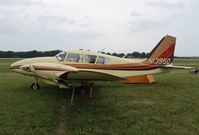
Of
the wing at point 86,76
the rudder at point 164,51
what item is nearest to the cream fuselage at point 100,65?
the rudder at point 164,51

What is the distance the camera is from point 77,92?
1273 centimetres

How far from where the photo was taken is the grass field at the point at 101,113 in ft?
24.1

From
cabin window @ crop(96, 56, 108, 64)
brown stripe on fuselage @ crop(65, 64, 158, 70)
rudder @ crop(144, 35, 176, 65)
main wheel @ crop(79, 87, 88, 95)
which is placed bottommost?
main wheel @ crop(79, 87, 88, 95)

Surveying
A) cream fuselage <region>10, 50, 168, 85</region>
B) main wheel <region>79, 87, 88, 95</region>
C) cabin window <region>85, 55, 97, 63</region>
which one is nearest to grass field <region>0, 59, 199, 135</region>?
main wheel <region>79, 87, 88, 95</region>

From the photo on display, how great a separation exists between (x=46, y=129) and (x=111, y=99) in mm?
4496

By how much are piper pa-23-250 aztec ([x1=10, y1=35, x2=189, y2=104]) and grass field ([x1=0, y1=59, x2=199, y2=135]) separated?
0.86 meters

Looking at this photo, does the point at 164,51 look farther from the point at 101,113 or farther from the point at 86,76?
the point at 101,113

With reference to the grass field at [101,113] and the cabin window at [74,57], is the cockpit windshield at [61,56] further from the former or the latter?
the grass field at [101,113]

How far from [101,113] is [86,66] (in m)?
4.16

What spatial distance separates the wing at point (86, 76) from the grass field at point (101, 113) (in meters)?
1.10

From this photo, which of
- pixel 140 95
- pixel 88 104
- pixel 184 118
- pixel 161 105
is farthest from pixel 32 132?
pixel 140 95

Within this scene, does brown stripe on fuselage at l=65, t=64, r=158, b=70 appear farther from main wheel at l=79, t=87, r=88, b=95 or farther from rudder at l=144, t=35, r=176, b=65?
rudder at l=144, t=35, r=176, b=65

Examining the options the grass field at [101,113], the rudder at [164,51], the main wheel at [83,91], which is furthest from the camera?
the rudder at [164,51]

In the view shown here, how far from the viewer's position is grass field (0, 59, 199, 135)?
7332 mm
